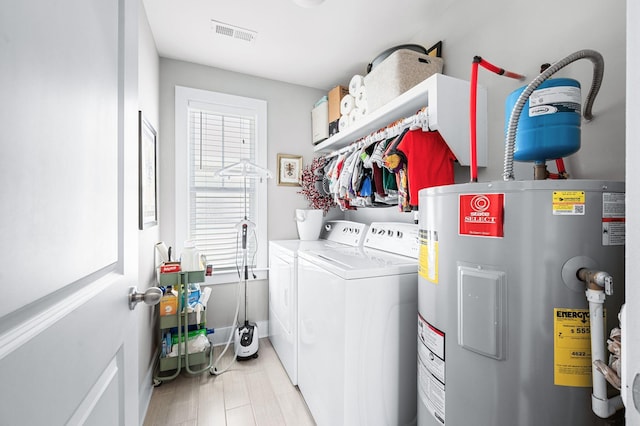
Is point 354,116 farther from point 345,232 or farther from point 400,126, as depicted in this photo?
point 345,232

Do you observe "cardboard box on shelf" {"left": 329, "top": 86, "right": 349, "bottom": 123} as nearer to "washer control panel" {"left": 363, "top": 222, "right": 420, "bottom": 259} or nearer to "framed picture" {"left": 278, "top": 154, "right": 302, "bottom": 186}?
"framed picture" {"left": 278, "top": 154, "right": 302, "bottom": 186}

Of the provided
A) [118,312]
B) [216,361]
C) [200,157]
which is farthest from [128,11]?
[216,361]

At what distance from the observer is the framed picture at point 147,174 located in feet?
5.57

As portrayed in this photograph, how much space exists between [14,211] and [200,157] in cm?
240

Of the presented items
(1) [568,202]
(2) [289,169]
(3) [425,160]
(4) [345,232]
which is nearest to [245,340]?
(4) [345,232]

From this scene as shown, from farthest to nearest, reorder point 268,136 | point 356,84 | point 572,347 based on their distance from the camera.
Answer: point 268,136, point 356,84, point 572,347

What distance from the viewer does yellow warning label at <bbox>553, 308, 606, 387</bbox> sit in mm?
716

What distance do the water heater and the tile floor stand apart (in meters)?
1.22

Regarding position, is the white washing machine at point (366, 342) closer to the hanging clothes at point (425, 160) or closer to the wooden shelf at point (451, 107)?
the hanging clothes at point (425, 160)

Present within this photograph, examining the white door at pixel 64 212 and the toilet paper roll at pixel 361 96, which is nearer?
the white door at pixel 64 212

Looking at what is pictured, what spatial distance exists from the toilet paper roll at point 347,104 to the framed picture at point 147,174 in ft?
4.92

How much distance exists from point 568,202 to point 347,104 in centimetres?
183

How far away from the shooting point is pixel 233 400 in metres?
1.84

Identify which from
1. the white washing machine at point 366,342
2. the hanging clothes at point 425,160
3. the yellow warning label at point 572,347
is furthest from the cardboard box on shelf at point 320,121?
the yellow warning label at point 572,347
